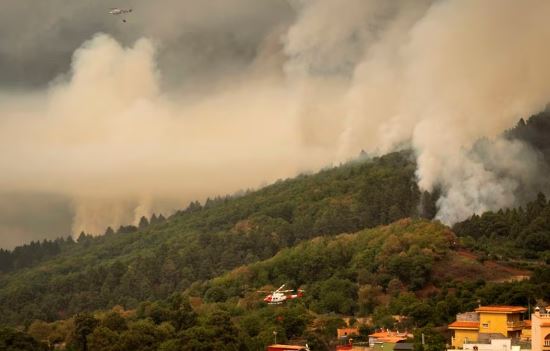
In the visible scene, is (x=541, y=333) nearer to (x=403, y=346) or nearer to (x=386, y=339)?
(x=403, y=346)

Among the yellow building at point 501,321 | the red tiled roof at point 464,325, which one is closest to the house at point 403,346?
the red tiled roof at point 464,325

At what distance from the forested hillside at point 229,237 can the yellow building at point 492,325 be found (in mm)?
47346

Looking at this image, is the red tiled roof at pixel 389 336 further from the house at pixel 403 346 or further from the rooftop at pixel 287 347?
the rooftop at pixel 287 347

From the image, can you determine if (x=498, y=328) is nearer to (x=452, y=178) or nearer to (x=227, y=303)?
(x=227, y=303)

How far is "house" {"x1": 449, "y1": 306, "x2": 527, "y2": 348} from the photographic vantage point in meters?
61.4

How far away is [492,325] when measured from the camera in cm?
6219

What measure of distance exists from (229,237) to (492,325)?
2524 inches

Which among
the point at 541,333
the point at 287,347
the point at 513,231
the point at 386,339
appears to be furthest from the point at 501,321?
the point at 513,231

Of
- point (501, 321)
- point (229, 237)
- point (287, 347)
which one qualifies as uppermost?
point (229, 237)

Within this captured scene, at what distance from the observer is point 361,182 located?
125 m

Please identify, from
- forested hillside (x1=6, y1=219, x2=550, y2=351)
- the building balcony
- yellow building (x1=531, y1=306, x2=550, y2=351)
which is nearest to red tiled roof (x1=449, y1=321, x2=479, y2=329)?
forested hillside (x1=6, y1=219, x2=550, y2=351)

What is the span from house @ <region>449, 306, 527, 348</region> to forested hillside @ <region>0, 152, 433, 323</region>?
47.3 meters

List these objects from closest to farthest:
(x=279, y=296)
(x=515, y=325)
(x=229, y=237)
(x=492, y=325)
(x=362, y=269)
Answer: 1. (x=515, y=325)
2. (x=492, y=325)
3. (x=279, y=296)
4. (x=362, y=269)
5. (x=229, y=237)

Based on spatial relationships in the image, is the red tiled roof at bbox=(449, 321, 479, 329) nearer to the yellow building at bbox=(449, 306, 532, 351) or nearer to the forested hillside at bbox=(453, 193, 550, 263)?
the yellow building at bbox=(449, 306, 532, 351)
